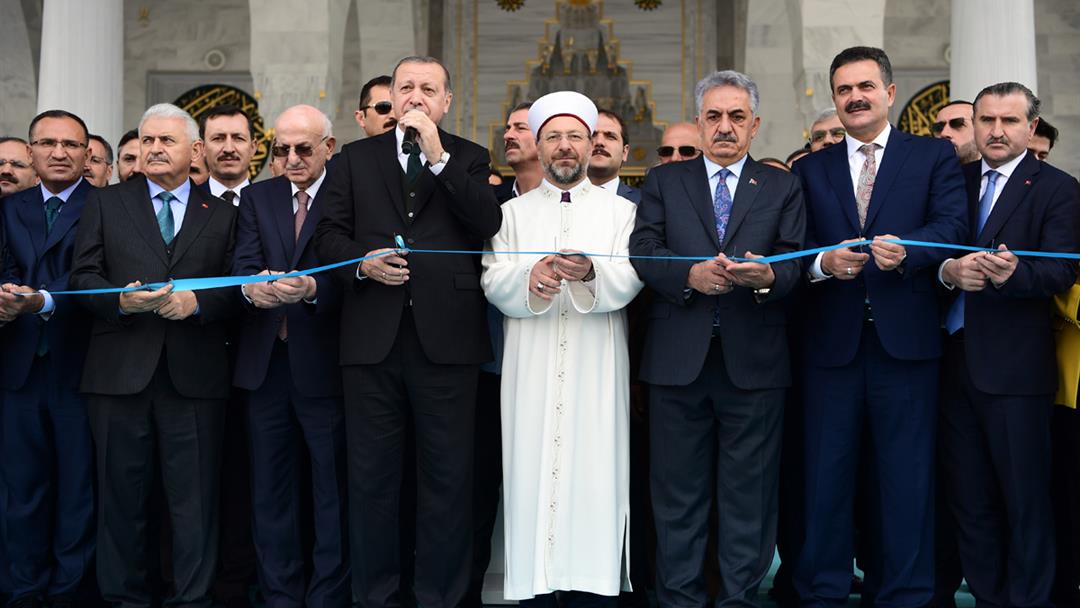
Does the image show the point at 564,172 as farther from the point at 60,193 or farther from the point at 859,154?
the point at 60,193

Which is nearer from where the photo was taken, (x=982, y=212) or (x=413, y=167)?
(x=413, y=167)

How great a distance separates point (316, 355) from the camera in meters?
4.83

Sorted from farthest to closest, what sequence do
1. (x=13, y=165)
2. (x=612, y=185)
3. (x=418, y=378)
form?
1. (x=13, y=165)
2. (x=612, y=185)
3. (x=418, y=378)

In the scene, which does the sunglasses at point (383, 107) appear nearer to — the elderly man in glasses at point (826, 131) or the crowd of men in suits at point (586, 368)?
the crowd of men in suits at point (586, 368)

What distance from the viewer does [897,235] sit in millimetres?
4613

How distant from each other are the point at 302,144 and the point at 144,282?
2.91 ft

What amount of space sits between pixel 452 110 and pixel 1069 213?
9992mm

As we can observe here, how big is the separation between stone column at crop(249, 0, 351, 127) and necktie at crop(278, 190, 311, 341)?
4798 millimetres

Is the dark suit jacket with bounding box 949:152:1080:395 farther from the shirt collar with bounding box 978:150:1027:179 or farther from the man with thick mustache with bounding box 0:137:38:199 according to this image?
the man with thick mustache with bounding box 0:137:38:199

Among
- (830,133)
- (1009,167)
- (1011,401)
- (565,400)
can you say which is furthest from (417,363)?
(830,133)

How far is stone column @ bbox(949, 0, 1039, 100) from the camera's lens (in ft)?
28.5

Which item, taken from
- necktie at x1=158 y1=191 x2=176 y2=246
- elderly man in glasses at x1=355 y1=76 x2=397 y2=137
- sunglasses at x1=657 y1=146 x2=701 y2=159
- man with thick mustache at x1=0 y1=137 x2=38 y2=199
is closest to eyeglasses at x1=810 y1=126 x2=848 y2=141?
sunglasses at x1=657 y1=146 x2=701 y2=159

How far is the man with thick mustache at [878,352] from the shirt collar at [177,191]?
270 cm

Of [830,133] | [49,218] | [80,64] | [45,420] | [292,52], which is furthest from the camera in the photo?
[292,52]
